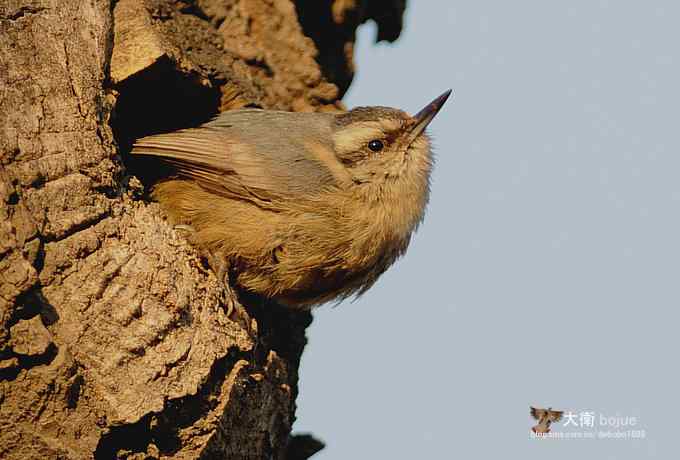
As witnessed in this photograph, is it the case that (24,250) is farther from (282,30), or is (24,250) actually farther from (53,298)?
(282,30)

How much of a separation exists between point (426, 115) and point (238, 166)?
0.99 m

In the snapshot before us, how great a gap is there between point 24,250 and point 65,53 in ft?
2.82

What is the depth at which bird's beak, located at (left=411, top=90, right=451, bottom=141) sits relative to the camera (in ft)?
A: 14.7

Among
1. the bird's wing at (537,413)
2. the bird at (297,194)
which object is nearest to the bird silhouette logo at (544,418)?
the bird's wing at (537,413)

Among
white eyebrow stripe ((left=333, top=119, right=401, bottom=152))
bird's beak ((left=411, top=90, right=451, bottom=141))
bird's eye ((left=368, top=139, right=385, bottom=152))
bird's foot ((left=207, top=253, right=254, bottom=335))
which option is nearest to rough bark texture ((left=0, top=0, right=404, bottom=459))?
bird's foot ((left=207, top=253, right=254, bottom=335))

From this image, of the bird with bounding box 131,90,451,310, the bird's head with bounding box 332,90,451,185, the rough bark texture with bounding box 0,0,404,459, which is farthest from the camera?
the bird's head with bounding box 332,90,451,185

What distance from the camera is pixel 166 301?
10.8 feet

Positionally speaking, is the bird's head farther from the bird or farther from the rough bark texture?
the rough bark texture

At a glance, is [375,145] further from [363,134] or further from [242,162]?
[242,162]

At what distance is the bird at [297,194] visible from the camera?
163 inches

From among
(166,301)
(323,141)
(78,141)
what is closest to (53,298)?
(166,301)

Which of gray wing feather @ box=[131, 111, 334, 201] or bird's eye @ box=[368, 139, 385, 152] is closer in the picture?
gray wing feather @ box=[131, 111, 334, 201]

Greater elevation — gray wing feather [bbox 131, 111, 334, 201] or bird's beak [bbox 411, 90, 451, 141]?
bird's beak [bbox 411, 90, 451, 141]

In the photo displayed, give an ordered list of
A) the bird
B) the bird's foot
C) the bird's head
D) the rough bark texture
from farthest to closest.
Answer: the bird's head < the bird < the bird's foot < the rough bark texture
